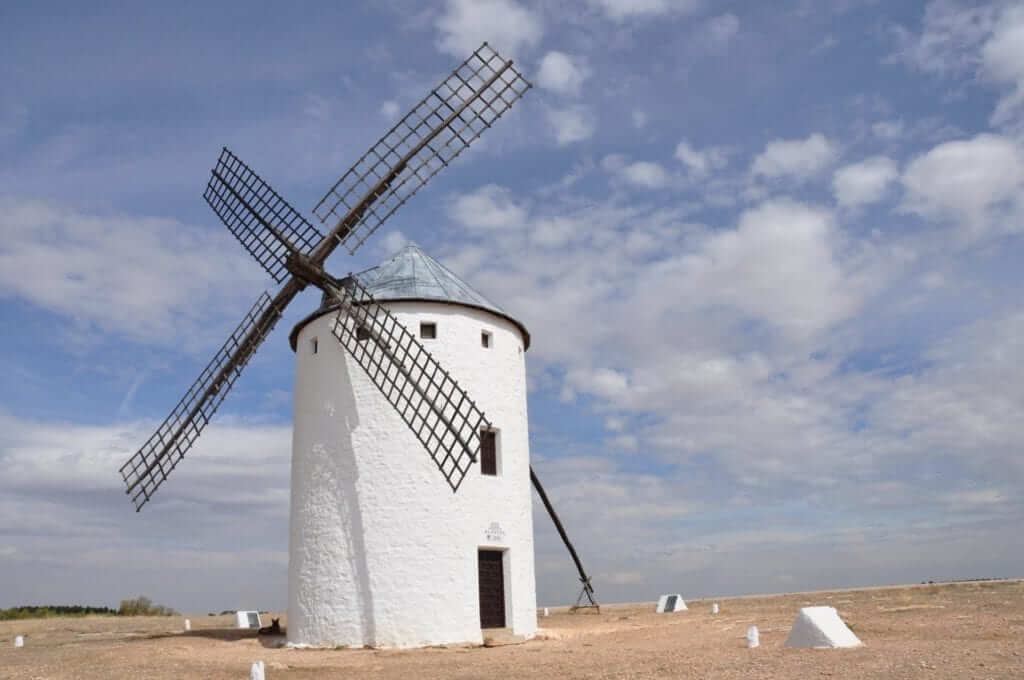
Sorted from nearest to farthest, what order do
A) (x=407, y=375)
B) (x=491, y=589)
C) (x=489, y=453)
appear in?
(x=407, y=375) < (x=491, y=589) < (x=489, y=453)

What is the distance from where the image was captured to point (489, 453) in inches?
744

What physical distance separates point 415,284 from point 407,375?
302 centimetres

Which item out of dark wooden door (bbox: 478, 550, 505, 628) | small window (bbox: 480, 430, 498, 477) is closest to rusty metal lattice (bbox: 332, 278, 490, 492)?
small window (bbox: 480, 430, 498, 477)

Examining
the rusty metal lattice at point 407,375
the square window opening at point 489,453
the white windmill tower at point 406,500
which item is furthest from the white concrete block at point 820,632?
the square window opening at point 489,453

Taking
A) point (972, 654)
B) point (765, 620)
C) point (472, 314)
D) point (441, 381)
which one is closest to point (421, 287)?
point (472, 314)

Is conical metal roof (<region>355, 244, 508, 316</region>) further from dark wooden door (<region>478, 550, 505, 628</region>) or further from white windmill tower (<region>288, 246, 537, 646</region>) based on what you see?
dark wooden door (<region>478, 550, 505, 628</region>)

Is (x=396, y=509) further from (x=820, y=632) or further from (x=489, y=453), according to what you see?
(x=820, y=632)

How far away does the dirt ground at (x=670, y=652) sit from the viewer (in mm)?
10547

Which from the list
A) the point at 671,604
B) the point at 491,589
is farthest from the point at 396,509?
the point at 671,604

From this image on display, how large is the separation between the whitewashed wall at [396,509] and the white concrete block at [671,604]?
336 inches

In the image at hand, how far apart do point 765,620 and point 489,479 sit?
7061 millimetres

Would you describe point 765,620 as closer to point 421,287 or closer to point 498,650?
point 498,650

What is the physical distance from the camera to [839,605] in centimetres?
2067

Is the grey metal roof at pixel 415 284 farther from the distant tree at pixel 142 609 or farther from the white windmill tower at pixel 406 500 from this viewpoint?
the distant tree at pixel 142 609
